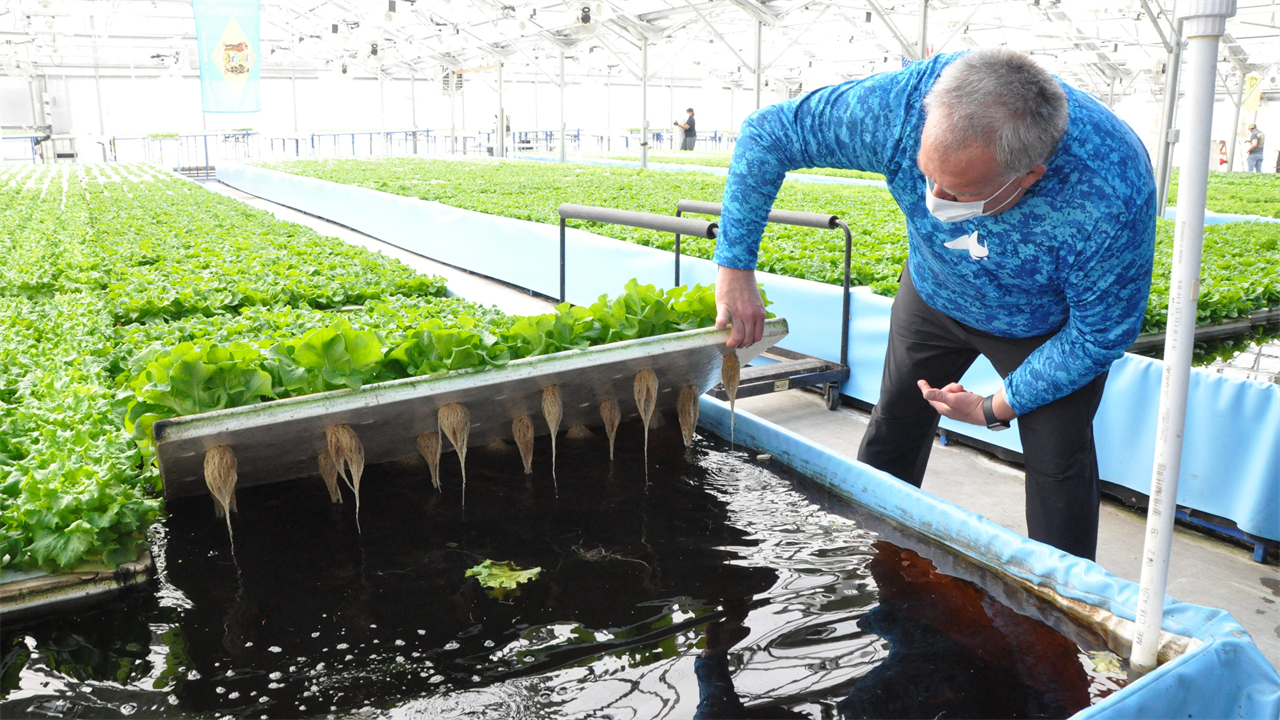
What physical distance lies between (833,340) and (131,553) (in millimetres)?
4724

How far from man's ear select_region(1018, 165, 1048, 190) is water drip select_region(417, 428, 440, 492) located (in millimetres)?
2057

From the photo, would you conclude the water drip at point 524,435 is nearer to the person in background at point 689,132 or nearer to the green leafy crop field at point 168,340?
the green leafy crop field at point 168,340

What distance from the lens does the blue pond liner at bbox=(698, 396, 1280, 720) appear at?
5.96 ft

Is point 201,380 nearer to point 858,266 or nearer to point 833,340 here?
point 833,340

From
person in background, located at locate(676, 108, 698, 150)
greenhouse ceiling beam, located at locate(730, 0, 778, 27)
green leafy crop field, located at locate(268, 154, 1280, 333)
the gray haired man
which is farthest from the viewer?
person in background, located at locate(676, 108, 698, 150)

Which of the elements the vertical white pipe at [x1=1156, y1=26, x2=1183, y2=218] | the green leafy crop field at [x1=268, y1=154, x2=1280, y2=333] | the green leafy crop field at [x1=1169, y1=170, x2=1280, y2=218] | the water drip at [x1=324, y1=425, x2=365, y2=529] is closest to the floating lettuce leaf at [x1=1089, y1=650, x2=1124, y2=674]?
→ the water drip at [x1=324, y1=425, x2=365, y2=529]

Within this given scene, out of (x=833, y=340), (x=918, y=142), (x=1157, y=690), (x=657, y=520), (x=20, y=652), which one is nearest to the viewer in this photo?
(x=1157, y=690)

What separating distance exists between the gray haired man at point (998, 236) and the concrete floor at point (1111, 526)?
37.4 inches

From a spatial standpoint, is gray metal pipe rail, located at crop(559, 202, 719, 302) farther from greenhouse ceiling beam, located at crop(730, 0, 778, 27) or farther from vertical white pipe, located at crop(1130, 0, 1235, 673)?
greenhouse ceiling beam, located at crop(730, 0, 778, 27)

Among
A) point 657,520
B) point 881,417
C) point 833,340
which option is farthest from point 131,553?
point 833,340

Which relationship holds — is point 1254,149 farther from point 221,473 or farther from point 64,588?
point 64,588

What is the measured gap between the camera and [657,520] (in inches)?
126

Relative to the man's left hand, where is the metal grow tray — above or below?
below

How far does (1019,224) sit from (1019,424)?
2.20 ft
